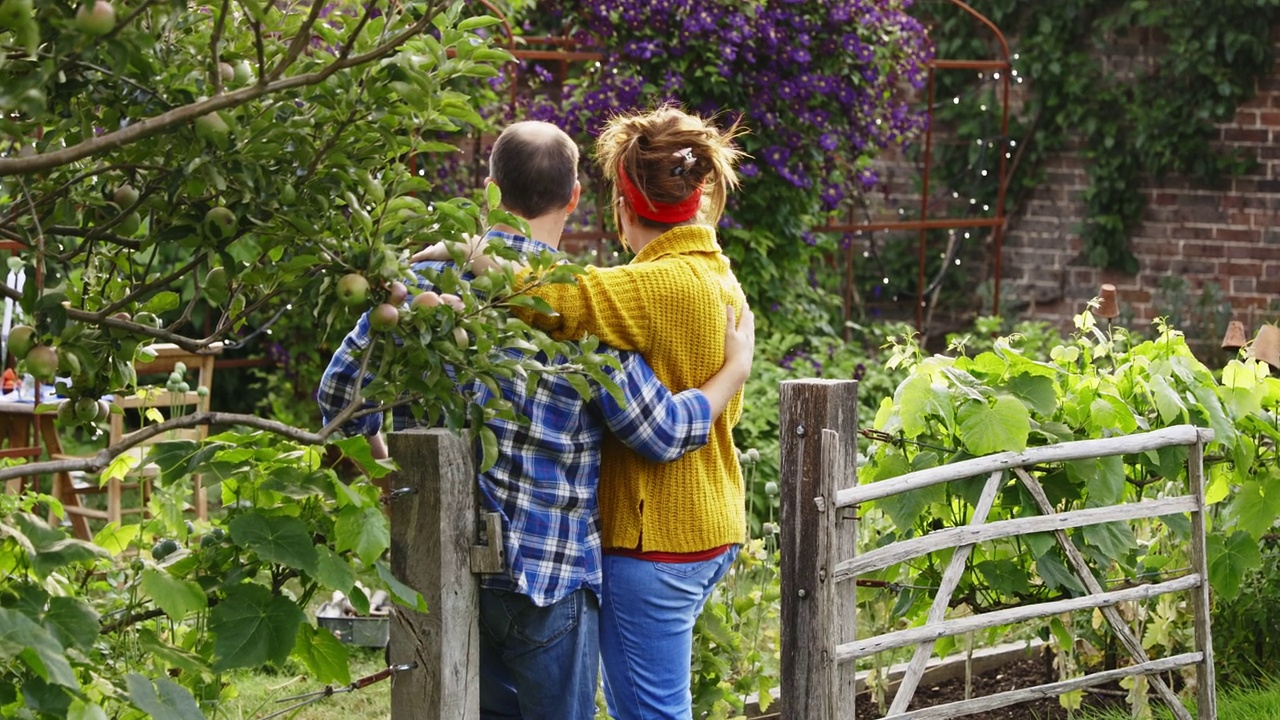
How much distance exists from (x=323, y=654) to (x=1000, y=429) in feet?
4.26

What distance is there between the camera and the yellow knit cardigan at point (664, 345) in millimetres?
1962

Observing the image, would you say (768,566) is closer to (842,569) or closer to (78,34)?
(842,569)

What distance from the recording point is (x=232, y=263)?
149 centimetres

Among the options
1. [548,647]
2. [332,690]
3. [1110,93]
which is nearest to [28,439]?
[332,690]

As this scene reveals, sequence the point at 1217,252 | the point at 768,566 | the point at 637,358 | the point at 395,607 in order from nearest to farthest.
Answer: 1. the point at 395,607
2. the point at 637,358
3. the point at 768,566
4. the point at 1217,252

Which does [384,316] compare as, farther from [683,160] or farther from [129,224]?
[683,160]

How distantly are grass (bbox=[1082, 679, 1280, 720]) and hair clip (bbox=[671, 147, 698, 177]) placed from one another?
175 cm

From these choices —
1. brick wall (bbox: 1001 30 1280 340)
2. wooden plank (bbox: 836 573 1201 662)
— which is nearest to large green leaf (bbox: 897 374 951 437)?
wooden plank (bbox: 836 573 1201 662)

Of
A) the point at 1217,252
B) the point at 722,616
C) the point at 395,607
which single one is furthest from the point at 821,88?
the point at 395,607

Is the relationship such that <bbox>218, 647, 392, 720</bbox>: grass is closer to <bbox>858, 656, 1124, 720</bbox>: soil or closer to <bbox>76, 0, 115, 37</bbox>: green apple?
<bbox>858, 656, 1124, 720</bbox>: soil

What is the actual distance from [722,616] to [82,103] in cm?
170

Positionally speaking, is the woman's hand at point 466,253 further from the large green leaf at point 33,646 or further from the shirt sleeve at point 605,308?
the large green leaf at point 33,646

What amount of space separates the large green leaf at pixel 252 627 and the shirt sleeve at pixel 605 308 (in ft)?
1.85

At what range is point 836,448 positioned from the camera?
223 cm
